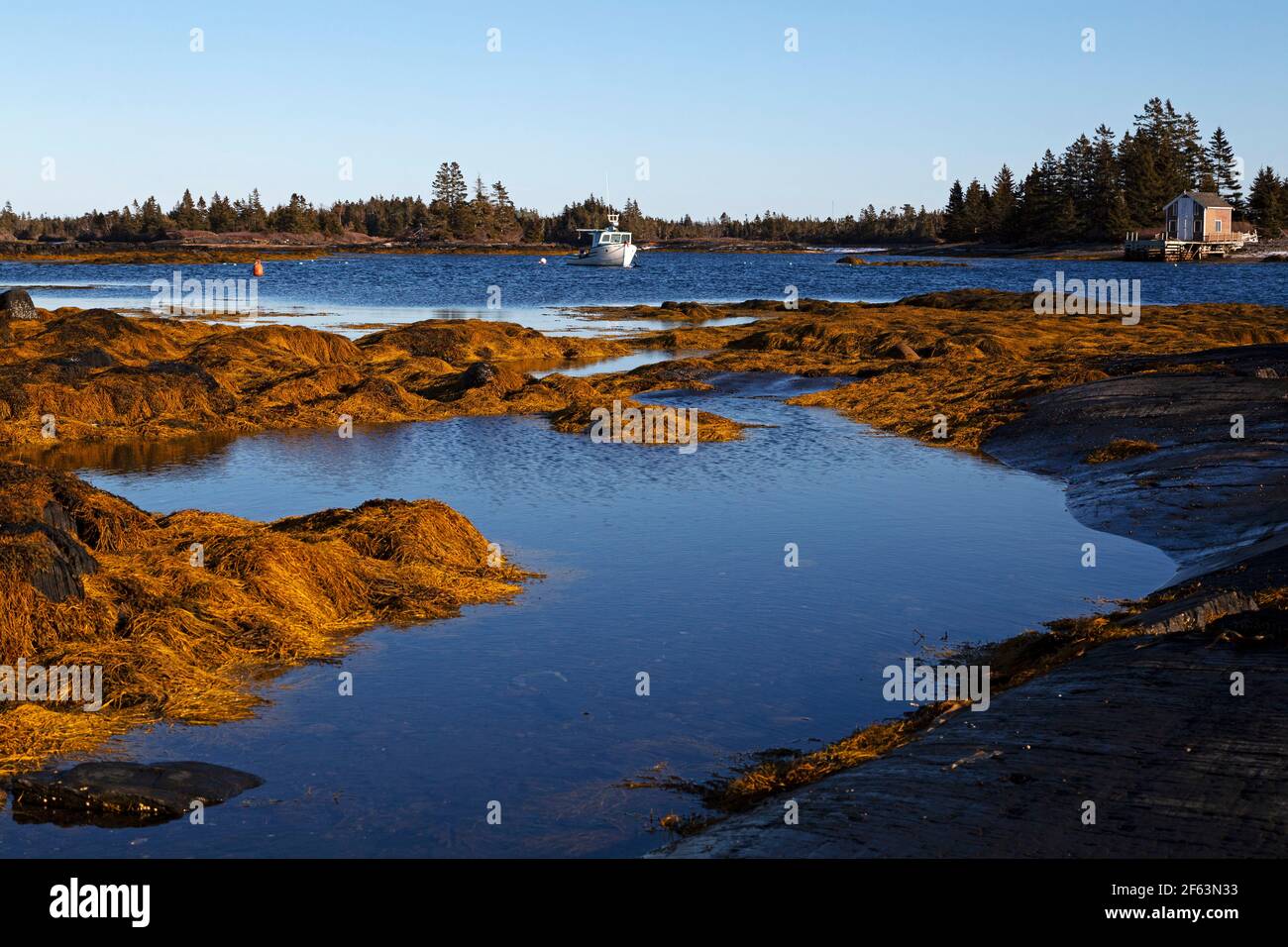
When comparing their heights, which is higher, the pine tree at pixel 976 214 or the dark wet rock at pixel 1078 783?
the pine tree at pixel 976 214

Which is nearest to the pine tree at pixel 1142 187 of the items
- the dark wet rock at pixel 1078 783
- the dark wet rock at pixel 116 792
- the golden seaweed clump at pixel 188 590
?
the golden seaweed clump at pixel 188 590

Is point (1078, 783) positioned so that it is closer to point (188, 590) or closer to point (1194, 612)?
point (1194, 612)

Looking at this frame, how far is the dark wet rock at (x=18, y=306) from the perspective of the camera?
1855 inches

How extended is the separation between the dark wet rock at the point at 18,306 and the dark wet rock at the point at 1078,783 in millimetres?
45765

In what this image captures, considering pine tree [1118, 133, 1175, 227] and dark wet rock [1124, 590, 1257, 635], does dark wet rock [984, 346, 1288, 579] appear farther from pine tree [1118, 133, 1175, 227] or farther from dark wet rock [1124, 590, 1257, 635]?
pine tree [1118, 133, 1175, 227]

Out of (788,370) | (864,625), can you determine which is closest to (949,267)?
(788,370)

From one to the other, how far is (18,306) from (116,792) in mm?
44615

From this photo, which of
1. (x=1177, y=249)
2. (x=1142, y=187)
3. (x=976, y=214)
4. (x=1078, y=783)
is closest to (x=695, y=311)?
(x=1078, y=783)

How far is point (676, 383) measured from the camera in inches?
1403

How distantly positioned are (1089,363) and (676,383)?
11.4m

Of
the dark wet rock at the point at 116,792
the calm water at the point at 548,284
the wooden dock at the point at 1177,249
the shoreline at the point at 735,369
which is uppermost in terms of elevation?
the wooden dock at the point at 1177,249

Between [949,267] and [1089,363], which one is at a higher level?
[949,267]

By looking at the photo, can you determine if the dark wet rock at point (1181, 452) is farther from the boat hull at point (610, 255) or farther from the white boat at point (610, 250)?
the white boat at point (610, 250)
